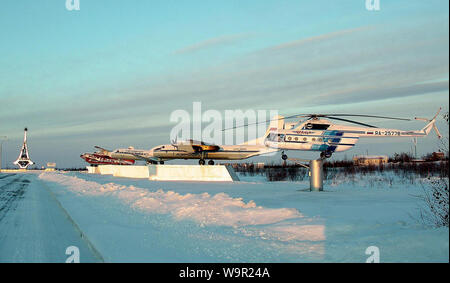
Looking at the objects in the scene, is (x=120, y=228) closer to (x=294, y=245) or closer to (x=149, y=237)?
(x=149, y=237)

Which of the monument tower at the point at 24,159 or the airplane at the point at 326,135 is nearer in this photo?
the airplane at the point at 326,135

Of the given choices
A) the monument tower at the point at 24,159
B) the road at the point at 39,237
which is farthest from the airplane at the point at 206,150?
the monument tower at the point at 24,159

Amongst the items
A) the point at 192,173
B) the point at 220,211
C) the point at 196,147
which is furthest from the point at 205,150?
the point at 220,211

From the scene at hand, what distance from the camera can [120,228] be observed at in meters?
8.66

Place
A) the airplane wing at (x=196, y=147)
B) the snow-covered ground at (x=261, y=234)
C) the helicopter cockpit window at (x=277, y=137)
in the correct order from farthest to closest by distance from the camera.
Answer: the airplane wing at (x=196, y=147)
the helicopter cockpit window at (x=277, y=137)
the snow-covered ground at (x=261, y=234)

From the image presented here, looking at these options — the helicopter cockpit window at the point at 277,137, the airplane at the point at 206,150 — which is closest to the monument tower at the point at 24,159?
the airplane at the point at 206,150

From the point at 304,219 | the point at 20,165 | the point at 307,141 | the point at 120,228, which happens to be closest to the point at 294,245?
the point at 304,219

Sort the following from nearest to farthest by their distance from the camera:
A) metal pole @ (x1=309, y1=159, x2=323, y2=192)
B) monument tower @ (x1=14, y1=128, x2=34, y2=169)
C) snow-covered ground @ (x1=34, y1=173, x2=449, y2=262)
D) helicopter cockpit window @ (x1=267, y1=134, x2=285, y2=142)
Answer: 1. snow-covered ground @ (x1=34, y1=173, x2=449, y2=262)
2. metal pole @ (x1=309, y1=159, x2=323, y2=192)
3. helicopter cockpit window @ (x1=267, y1=134, x2=285, y2=142)
4. monument tower @ (x1=14, y1=128, x2=34, y2=169)

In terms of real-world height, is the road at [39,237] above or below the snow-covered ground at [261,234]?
below

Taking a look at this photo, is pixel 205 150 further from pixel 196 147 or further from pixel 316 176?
pixel 316 176

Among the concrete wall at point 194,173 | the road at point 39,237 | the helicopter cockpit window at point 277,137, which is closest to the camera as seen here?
the road at point 39,237

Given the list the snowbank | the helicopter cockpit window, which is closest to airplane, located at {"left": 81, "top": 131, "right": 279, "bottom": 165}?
the helicopter cockpit window

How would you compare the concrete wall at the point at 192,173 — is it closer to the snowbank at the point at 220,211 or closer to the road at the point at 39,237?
the snowbank at the point at 220,211

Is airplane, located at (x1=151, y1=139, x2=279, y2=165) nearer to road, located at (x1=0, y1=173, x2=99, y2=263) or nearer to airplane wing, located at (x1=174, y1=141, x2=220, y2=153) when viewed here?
airplane wing, located at (x1=174, y1=141, x2=220, y2=153)
